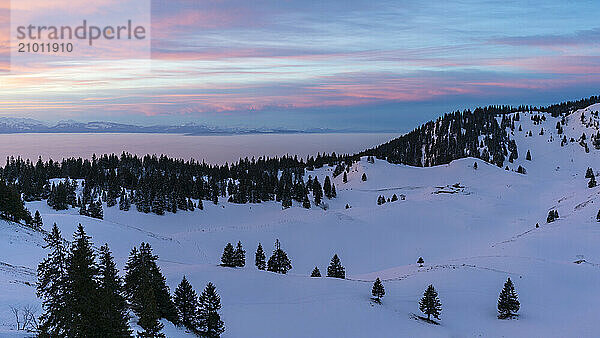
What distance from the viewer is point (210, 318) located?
28641 mm

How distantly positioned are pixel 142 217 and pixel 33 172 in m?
50.0

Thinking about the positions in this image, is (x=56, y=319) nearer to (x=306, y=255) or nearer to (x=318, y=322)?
(x=318, y=322)

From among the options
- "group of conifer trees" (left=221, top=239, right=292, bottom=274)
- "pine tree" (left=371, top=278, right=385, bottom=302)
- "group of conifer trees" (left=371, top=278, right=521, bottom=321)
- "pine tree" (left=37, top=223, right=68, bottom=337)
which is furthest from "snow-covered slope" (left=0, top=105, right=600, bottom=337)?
"pine tree" (left=37, top=223, right=68, bottom=337)

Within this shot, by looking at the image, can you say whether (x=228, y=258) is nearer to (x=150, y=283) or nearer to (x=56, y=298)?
(x=150, y=283)

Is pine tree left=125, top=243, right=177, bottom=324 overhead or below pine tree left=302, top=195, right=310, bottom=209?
overhead

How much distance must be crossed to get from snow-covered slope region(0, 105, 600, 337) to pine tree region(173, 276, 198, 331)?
86.3 inches

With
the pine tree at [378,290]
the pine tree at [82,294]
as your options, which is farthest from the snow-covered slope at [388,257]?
the pine tree at [82,294]

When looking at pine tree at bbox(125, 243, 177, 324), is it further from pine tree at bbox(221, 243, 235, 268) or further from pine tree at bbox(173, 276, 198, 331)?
pine tree at bbox(221, 243, 235, 268)

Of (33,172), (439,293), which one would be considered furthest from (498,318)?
(33,172)

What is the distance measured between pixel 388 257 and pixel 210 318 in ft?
159

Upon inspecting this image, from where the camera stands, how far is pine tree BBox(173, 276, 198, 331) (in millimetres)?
30016

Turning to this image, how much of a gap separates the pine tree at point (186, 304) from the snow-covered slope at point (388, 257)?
2193mm

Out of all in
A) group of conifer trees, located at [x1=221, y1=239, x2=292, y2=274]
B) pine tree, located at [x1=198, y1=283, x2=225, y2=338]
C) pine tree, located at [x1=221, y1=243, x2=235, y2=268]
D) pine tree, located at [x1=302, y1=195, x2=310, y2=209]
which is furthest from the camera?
pine tree, located at [x1=302, y1=195, x2=310, y2=209]

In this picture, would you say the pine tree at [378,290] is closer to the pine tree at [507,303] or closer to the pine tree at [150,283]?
the pine tree at [507,303]
